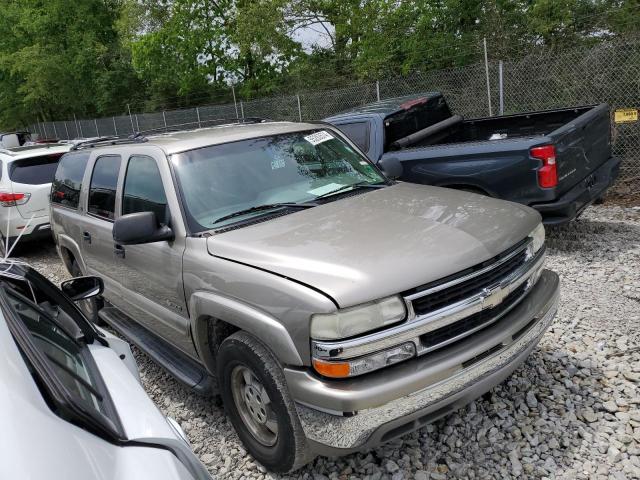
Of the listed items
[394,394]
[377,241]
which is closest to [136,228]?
[377,241]

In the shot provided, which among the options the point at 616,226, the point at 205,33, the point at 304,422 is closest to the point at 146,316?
the point at 304,422

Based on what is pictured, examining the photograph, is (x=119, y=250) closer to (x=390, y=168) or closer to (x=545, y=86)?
(x=390, y=168)

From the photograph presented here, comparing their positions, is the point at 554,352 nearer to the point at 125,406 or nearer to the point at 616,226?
the point at 125,406

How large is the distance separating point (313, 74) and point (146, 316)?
1416 centimetres

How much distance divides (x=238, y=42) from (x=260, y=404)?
17872 millimetres

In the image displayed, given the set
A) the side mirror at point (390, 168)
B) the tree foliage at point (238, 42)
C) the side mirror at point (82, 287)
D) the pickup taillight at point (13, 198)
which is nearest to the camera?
the side mirror at point (82, 287)

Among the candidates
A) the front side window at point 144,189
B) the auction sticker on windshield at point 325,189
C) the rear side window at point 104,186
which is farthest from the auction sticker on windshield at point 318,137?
the rear side window at point 104,186

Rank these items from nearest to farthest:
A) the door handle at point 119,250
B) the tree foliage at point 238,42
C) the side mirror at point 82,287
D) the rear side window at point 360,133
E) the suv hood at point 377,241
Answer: the suv hood at point 377,241 → the side mirror at point 82,287 → the door handle at point 119,250 → the rear side window at point 360,133 → the tree foliage at point 238,42

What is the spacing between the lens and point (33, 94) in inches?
1216

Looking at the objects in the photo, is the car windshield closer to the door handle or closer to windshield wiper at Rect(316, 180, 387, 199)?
windshield wiper at Rect(316, 180, 387, 199)

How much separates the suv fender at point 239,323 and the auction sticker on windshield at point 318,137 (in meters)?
1.56

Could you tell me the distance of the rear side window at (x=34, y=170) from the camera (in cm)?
839

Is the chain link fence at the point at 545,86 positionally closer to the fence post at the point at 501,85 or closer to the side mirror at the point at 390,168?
the fence post at the point at 501,85

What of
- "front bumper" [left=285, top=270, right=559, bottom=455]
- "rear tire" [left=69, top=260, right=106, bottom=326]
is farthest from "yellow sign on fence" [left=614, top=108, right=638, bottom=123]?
"rear tire" [left=69, top=260, right=106, bottom=326]
